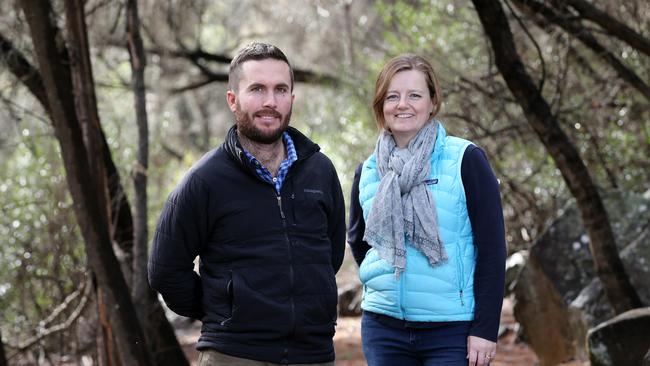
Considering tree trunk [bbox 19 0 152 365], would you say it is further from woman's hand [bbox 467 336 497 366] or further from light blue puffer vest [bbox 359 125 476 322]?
woman's hand [bbox 467 336 497 366]

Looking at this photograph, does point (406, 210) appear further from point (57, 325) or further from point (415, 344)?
point (57, 325)

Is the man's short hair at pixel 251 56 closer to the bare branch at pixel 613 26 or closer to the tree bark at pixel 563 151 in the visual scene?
the tree bark at pixel 563 151

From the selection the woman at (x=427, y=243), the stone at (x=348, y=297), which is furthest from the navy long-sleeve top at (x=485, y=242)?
the stone at (x=348, y=297)

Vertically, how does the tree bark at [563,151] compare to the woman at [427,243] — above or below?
above

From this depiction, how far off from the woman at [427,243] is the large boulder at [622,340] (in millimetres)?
2255

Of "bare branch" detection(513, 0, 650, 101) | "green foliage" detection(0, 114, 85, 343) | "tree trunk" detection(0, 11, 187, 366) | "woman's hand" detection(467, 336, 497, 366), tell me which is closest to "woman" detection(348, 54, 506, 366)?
"woman's hand" detection(467, 336, 497, 366)

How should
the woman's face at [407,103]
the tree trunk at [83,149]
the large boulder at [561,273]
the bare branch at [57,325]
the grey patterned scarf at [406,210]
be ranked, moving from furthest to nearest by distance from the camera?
the large boulder at [561,273], the bare branch at [57,325], the tree trunk at [83,149], the woman's face at [407,103], the grey patterned scarf at [406,210]

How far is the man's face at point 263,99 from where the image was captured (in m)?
3.29

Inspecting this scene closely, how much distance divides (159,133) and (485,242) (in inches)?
365

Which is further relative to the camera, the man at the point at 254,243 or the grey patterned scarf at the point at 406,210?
the grey patterned scarf at the point at 406,210

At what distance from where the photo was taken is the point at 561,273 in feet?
25.3

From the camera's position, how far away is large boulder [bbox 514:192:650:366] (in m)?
7.60

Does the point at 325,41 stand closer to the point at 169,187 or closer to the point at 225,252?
the point at 169,187

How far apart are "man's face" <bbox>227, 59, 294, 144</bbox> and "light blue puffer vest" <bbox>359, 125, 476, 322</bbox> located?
0.64m
